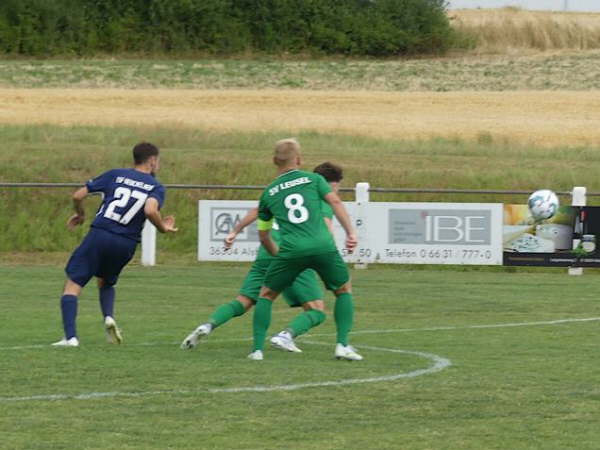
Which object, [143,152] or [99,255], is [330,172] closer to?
[143,152]

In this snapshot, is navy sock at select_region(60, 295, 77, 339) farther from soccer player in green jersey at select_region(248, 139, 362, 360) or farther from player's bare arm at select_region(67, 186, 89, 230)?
soccer player in green jersey at select_region(248, 139, 362, 360)

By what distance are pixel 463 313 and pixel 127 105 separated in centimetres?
3157

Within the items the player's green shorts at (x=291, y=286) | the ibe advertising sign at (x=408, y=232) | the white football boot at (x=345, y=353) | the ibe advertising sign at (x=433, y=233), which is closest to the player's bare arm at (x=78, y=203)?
the player's green shorts at (x=291, y=286)

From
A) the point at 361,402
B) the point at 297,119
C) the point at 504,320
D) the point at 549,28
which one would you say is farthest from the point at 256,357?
the point at 549,28

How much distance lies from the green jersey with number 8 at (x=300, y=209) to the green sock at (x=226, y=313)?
1.18 m

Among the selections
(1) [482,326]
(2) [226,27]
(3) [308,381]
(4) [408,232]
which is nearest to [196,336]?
(3) [308,381]

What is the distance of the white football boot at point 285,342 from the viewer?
12242 millimetres

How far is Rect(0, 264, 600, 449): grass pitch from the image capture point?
329 inches

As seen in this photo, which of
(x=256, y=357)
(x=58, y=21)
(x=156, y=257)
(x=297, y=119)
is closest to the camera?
(x=256, y=357)

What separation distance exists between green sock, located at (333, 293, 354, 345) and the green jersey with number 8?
0.53m

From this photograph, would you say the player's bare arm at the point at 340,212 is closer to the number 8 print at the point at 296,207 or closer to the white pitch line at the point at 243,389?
the number 8 print at the point at 296,207

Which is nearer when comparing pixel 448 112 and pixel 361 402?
pixel 361 402

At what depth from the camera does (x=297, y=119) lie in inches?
1694

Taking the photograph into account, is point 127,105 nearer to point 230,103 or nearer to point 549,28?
point 230,103
